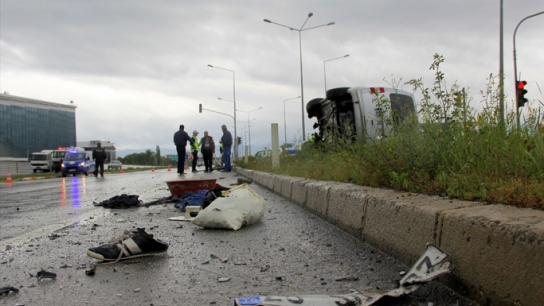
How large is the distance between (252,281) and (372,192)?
1734 millimetres

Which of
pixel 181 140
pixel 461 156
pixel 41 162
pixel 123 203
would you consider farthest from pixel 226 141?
pixel 41 162

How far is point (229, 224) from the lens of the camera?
464 centimetres

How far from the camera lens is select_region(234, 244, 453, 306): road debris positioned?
2.24 m

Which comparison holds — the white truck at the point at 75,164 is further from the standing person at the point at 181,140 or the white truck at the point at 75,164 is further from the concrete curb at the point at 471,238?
the concrete curb at the point at 471,238

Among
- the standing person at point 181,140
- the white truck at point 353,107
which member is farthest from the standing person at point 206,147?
the white truck at point 353,107

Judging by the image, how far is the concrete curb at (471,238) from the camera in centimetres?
190

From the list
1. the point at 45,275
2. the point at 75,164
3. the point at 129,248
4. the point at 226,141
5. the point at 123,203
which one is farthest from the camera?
the point at 75,164

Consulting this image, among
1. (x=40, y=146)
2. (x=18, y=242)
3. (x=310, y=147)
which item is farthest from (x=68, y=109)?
(x=18, y=242)

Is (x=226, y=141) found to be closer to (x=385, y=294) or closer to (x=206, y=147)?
(x=206, y=147)

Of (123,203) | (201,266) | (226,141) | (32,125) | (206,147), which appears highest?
(32,125)

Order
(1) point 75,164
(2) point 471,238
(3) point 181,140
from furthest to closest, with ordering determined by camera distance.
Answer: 1. (1) point 75,164
2. (3) point 181,140
3. (2) point 471,238

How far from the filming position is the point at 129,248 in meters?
3.46

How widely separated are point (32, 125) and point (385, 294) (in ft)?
345

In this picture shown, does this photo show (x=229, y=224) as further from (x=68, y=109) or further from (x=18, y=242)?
(x=68, y=109)
